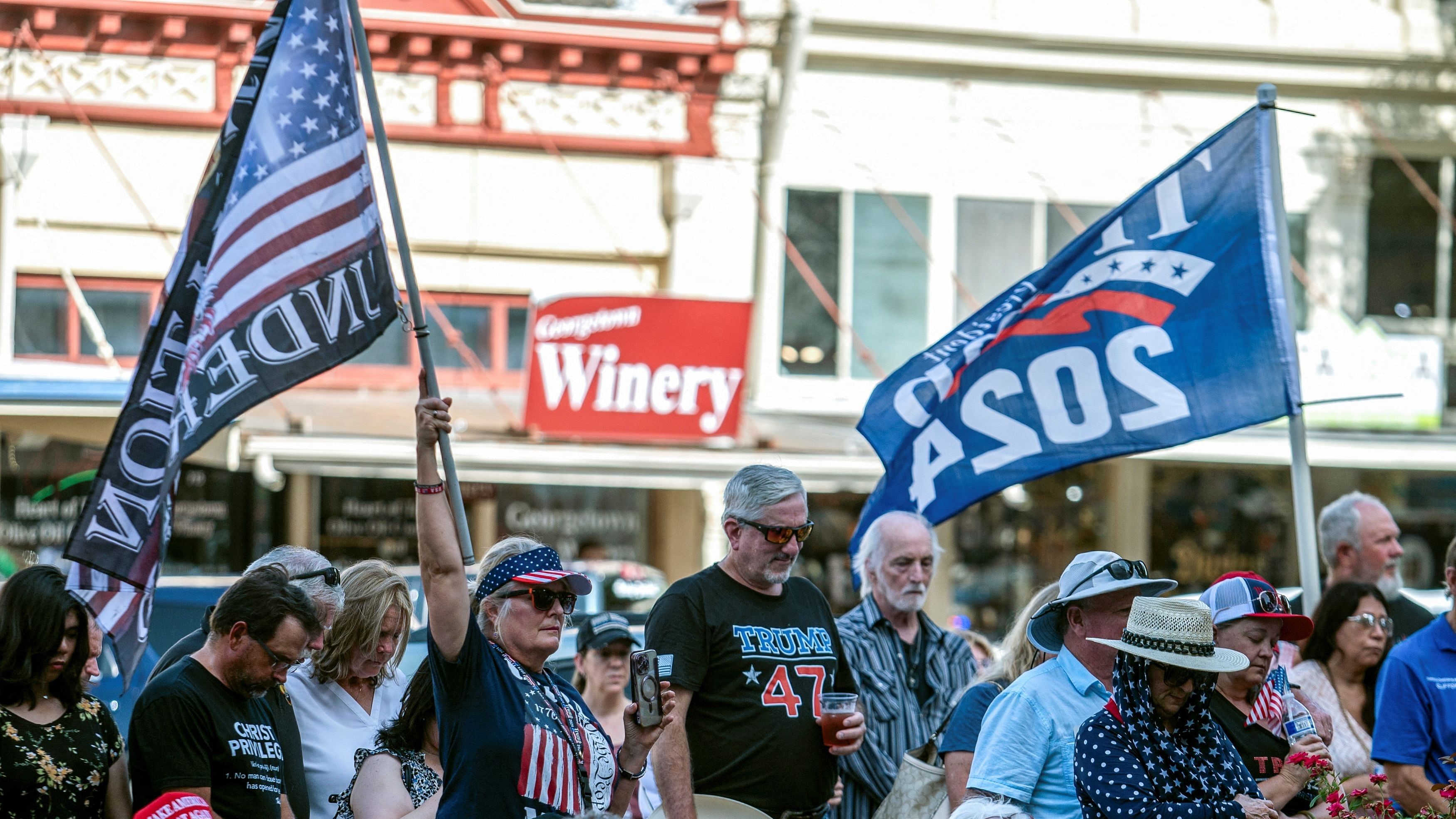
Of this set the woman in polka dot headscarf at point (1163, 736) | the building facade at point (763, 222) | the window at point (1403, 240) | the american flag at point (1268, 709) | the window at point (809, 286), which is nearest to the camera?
the woman in polka dot headscarf at point (1163, 736)

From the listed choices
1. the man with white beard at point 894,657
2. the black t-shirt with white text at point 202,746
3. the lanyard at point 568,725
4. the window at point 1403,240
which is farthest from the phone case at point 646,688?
the window at point 1403,240

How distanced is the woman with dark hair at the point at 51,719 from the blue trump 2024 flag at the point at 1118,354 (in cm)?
356

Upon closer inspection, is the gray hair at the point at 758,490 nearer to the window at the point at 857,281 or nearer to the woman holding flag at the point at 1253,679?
the woman holding flag at the point at 1253,679

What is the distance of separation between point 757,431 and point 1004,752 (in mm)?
10917

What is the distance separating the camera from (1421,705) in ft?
18.4

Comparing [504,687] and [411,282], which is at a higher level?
[411,282]

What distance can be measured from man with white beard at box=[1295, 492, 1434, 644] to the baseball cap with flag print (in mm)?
2335

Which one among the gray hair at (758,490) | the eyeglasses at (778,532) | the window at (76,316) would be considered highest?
the window at (76,316)

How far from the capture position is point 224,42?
49.2 ft

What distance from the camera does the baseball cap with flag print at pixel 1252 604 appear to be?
4703 mm

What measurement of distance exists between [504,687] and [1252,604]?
87.0 inches

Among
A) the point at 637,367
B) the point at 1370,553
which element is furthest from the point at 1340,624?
the point at 637,367

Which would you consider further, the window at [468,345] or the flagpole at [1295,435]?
the window at [468,345]

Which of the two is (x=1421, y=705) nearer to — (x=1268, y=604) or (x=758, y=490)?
(x=1268, y=604)
